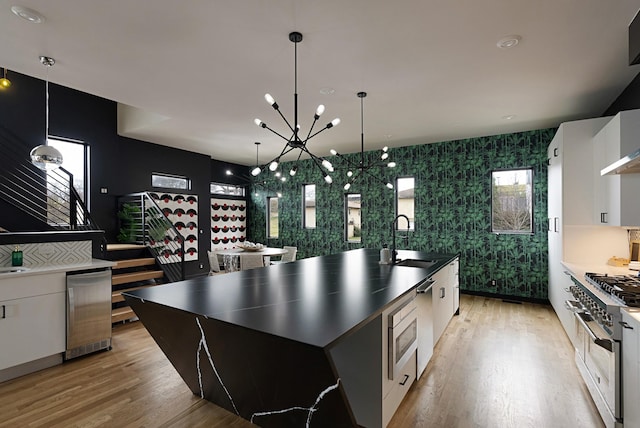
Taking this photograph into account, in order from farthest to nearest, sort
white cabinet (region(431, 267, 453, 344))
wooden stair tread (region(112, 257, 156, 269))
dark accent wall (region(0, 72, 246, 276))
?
dark accent wall (region(0, 72, 246, 276)) → wooden stair tread (region(112, 257, 156, 269)) → white cabinet (region(431, 267, 453, 344))

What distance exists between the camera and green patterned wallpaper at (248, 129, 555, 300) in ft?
17.0

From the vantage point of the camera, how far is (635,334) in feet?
5.52

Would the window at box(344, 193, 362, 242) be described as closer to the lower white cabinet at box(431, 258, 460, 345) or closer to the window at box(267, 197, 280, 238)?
the window at box(267, 197, 280, 238)

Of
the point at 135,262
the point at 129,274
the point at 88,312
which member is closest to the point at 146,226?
the point at 135,262

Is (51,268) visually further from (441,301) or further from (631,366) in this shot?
(631,366)

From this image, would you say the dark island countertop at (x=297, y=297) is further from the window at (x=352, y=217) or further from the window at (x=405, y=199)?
the window at (x=352, y=217)

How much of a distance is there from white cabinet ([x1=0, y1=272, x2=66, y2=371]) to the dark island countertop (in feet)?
5.53

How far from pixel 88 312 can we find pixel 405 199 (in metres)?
5.46

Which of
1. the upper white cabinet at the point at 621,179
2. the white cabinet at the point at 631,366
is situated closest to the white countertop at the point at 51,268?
the white cabinet at the point at 631,366

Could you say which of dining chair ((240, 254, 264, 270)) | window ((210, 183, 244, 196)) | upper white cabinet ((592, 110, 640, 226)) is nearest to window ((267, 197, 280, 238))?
window ((210, 183, 244, 196))

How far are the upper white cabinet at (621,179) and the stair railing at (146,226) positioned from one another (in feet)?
18.0

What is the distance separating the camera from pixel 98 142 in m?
5.45

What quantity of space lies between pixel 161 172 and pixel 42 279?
4.01m

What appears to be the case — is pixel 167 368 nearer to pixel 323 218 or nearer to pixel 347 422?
pixel 347 422
